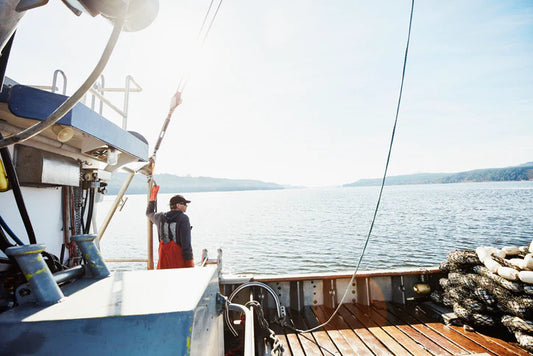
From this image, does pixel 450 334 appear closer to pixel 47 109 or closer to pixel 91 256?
pixel 91 256

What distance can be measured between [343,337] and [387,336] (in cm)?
68

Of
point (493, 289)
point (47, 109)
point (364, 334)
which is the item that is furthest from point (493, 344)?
point (47, 109)

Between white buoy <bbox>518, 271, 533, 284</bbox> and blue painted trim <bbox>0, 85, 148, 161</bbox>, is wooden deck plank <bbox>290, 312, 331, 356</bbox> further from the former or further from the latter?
blue painted trim <bbox>0, 85, 148, 161</bbox>

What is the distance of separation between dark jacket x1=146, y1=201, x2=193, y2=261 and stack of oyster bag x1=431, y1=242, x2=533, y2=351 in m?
4.58

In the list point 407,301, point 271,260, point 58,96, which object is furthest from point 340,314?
point 271,260

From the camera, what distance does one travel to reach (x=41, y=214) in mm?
2908

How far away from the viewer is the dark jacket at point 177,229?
4531 mm

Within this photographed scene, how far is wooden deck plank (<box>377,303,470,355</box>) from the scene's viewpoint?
3820mm

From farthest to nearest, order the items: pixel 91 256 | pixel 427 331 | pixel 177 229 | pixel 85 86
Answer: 1. pixel 177 229
2. pixel 427 331
3. pixel 91 256
4. pixel 85 86

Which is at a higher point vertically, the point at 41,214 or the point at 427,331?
the point at 41,214

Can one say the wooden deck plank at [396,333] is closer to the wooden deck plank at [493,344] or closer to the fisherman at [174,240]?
the wooden deck plank at [493,344]

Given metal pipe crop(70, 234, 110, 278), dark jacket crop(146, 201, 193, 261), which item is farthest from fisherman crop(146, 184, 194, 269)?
metal pipe crop(70, 234, 110, 278)

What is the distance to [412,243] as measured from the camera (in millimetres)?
20141

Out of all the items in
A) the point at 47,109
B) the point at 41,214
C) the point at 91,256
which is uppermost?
the point at 47,109
